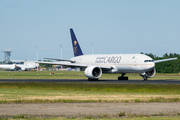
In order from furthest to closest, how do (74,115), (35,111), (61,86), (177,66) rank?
(177,66) < (61,86) < (35,111) < (74,115)

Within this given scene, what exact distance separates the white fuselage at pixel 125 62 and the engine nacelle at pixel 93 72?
339 centimetres

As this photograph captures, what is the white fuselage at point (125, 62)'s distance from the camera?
50.2m

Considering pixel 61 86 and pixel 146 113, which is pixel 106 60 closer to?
pixel 61 86

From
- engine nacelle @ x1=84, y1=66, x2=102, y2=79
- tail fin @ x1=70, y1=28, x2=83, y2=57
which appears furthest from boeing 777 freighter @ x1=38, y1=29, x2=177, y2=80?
tail fin @ x1=70, y1=28, x2=83, y2=57

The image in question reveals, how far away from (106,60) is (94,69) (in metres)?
4.45

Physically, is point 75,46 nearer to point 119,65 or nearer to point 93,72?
point 93,72

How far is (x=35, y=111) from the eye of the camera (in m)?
16.3

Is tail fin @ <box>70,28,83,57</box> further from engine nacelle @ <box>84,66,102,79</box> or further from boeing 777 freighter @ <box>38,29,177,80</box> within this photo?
engine nacelle @ <box>84,66,102,79</box>

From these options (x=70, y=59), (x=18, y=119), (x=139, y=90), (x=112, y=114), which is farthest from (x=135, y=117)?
(x=70, y=59)

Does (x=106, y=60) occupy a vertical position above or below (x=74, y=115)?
above

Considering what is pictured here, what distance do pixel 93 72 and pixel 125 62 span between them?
5.45m

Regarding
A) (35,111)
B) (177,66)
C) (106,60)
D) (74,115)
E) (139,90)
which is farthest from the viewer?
(177,66)

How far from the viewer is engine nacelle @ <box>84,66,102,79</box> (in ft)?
166

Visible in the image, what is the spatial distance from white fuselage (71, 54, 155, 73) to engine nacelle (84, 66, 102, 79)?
3.39 m
